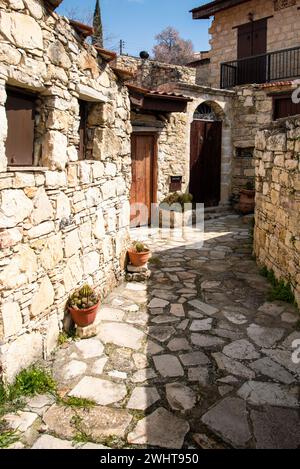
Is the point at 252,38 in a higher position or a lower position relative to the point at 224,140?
higher

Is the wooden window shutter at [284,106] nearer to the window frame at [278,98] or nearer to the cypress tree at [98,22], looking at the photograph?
the window frame at [278,98]

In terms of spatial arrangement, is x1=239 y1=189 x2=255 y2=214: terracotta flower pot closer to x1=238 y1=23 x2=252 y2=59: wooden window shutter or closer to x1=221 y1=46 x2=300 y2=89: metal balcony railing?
x1=221 y1=46 x2=300 y2=89: metal balcony railing

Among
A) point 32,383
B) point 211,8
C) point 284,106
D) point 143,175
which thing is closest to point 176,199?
point 143,175

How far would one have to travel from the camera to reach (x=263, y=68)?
43.4 ft

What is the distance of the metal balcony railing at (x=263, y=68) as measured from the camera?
12.6m

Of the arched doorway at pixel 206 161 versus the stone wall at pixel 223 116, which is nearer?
the stone wall at pixel 223 116

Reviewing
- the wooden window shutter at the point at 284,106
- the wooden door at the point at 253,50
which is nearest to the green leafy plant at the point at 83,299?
the wooden window shutter at the point at 284,106

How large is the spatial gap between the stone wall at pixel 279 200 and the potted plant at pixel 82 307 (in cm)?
247

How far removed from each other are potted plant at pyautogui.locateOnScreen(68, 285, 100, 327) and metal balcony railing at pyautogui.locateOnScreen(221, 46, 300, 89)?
457 inches

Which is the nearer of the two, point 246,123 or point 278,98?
point 278,98

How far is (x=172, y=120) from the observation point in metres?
9.42

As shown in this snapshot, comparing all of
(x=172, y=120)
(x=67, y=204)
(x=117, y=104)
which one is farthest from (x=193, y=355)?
(x=172, y=120)

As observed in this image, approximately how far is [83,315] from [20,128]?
1911 mm

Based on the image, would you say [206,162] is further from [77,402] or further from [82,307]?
[77,402]
